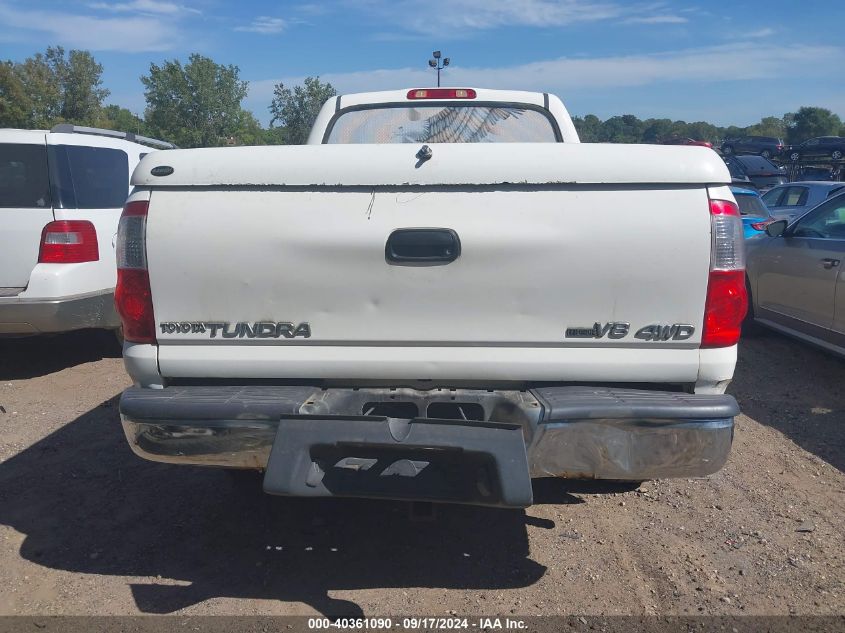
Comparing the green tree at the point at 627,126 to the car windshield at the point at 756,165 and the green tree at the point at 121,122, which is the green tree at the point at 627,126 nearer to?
the car windshield at the point at 756,165

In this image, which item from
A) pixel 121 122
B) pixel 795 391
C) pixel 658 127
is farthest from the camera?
pixel 658 127

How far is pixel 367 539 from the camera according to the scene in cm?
360

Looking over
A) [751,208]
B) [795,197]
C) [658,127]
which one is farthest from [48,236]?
[658,127]

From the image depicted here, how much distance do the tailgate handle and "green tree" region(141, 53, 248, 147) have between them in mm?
35505

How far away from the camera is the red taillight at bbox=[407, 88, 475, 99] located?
493 centimetres

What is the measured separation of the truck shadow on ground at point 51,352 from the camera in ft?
22.0

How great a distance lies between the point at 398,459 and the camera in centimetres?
263

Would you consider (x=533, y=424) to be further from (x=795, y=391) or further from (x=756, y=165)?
(x=756, y=165)

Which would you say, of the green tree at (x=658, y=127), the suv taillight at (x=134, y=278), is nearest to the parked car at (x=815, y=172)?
the green tree at (x=658, y=127)

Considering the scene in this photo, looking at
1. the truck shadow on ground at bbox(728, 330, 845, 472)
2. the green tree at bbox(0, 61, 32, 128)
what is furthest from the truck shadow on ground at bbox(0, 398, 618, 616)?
the green tree at bbox(0, 61, 32, 128)

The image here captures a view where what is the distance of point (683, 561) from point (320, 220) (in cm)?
224

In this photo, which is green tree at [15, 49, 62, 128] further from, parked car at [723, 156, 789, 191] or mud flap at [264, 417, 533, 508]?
mud flap at [264, 417, 533, 508]

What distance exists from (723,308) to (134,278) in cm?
228

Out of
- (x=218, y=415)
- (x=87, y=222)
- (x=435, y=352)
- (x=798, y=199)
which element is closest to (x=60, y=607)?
(x=218, y=415)
